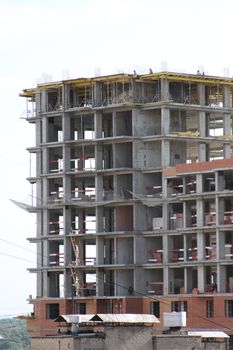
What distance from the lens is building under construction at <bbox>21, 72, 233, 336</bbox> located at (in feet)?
502

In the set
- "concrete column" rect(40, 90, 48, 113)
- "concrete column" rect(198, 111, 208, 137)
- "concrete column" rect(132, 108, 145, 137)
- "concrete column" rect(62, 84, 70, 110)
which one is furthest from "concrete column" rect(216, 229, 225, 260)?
"concrete column" rect(40, 90, 48, 113)

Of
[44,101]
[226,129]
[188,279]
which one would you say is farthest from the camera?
[226,129]

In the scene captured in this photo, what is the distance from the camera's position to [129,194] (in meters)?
160

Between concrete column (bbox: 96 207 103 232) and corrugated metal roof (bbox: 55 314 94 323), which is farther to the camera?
concrete column (bbox: 96 207 103 232)

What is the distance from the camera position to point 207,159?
163 m

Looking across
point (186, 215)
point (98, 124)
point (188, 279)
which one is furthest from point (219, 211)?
point (98, 124)

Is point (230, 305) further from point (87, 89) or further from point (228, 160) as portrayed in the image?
point (87, 89)

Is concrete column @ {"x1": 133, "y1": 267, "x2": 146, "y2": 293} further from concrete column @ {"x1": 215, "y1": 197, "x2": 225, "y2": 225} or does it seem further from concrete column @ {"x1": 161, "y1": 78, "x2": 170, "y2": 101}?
concrete column @ {"x1": 161, "y1": 78, "x2": 170, "y2": 101}

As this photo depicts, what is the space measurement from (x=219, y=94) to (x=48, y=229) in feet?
69.7

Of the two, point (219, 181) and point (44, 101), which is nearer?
point (219, 181)

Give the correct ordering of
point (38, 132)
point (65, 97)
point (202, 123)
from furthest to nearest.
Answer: point (38, 132), point (65, 97), point (202, 123)

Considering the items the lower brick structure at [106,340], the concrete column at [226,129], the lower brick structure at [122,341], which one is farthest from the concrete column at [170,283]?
the lower brick structure at [106,340]

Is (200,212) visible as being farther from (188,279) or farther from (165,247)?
(188,279)

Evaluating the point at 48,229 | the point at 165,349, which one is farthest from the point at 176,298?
the point at 165,349
